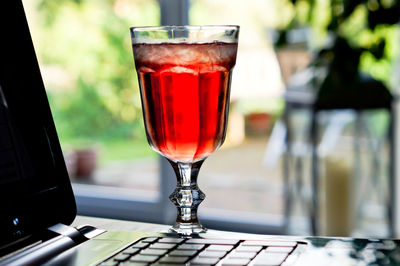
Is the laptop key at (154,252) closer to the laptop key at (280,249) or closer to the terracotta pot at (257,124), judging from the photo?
the laptop key at (280,249)

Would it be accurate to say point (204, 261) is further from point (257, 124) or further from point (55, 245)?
point (257, 124)

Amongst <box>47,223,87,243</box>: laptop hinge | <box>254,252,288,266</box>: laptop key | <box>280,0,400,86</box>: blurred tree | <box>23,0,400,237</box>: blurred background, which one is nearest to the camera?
<box>254,252,288,266</box>: laptop key

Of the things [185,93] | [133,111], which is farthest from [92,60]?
[185,93]

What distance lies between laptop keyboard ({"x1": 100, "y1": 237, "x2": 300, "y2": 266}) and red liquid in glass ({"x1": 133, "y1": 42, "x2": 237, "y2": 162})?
4.5 inches

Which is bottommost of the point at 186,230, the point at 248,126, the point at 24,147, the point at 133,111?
the point at 248,126

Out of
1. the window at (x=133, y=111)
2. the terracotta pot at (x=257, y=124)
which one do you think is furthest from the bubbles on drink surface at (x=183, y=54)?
the terracotta pot at (x=257, y=124)

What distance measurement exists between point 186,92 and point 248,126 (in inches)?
105

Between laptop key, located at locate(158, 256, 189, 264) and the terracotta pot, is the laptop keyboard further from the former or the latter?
the terracotta pot

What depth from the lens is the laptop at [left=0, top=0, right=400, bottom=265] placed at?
0.51 m

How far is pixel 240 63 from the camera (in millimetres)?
3025

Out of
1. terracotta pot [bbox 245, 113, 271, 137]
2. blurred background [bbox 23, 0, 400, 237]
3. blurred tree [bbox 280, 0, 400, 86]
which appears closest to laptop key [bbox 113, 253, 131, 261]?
blurred tree [bbox 280, 0, 400, 86]

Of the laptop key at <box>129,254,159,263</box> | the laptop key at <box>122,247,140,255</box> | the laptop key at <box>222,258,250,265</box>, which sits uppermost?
the laptop key at <box>122,247,140,255</box>

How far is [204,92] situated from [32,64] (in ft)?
0.58

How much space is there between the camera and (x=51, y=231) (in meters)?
0.60
